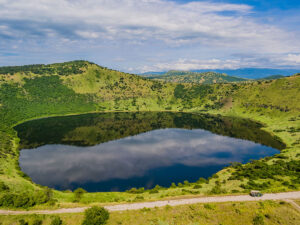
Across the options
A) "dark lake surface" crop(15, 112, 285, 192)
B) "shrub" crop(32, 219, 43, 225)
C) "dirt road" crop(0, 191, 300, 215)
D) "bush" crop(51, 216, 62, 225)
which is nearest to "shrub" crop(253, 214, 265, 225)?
"dirt road" crop(0, 191, 300, 215)

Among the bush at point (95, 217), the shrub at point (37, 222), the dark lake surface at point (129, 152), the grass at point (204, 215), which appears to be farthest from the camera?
the dark lake surface at point (129, 152)

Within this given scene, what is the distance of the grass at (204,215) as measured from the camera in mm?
42719

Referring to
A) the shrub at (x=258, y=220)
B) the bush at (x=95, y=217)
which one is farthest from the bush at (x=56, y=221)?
the shrub at (x=258, y=220)

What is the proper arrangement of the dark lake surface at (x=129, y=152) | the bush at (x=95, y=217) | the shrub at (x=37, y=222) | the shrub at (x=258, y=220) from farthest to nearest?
the dark lake surface at (x=129, y=152) → the bush at (x=95, y=217) → the shrub at (x=37, y=222) → the shrub at (x=258, y=220)

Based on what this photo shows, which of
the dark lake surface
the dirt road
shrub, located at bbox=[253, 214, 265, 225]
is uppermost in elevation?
shrub, located at bbox=[253, 214, 265, 225]

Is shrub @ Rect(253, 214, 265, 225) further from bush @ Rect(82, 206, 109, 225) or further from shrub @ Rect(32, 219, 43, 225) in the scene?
shrub @ Rect(32, 219, 43, 225)

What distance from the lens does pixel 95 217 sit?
43125mm

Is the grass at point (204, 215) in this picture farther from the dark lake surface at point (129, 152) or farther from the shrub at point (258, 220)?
the dark lake surface at point (129, 152)

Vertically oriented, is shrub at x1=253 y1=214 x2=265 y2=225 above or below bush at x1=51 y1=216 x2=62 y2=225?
above

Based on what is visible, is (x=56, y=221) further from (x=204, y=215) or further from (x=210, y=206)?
(x=210, y=206)

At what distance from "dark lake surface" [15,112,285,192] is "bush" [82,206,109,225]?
3738 cm

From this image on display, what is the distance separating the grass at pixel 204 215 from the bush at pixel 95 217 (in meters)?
1.54

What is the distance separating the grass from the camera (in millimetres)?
42719

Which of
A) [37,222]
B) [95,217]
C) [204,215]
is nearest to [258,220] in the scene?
[204,215]
